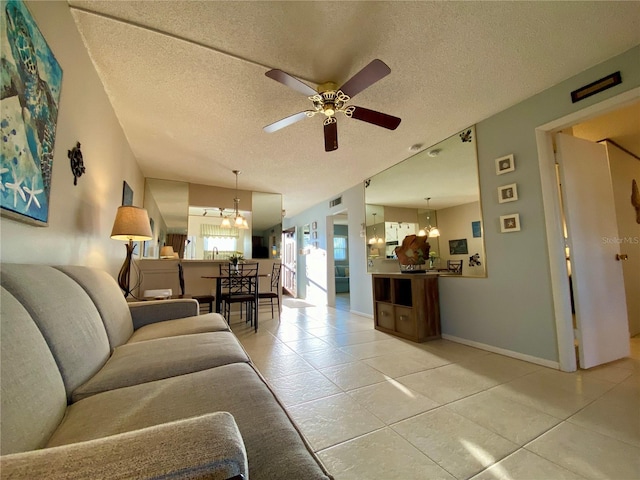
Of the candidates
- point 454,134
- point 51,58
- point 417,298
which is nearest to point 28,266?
point 51,58

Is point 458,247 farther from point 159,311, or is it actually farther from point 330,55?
point 159,311

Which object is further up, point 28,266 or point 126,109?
point 126,109

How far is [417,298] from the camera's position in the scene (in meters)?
3.06

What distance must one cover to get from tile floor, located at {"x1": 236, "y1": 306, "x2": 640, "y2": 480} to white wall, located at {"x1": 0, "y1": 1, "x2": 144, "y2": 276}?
1.65 m

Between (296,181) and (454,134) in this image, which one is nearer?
(454,134)

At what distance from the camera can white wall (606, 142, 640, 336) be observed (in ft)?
9.95

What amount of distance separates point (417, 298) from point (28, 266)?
3.13 metres

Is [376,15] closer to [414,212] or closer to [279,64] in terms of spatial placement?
[279,64]

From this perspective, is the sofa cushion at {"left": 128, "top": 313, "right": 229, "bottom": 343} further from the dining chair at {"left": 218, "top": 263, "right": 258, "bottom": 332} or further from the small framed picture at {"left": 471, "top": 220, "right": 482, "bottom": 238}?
the small framed picture at {"left": 471, "top": 220, "right": 482, "bottom": 238}

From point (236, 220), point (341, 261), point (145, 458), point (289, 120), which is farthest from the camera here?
point (341, 261)

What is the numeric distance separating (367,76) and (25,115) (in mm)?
1816

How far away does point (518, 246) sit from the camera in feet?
8.20

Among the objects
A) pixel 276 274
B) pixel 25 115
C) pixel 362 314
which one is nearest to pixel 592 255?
pixel 362 314

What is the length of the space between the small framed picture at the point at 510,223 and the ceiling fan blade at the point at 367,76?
1868 mm
